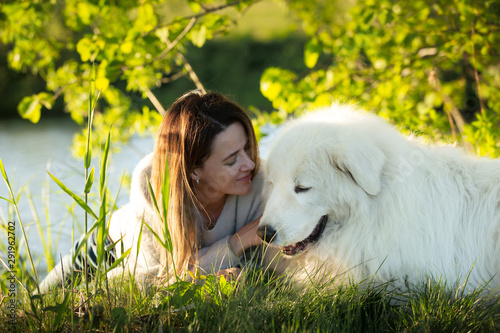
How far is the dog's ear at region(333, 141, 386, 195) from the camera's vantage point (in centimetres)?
225

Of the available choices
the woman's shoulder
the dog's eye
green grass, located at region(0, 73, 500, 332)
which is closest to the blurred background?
the woman's shoulder

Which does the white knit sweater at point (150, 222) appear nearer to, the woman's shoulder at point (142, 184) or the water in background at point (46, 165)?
the woman's shoulder at point (142, 184)

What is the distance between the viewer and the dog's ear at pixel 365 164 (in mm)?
2250

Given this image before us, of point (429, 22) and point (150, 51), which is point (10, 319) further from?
point (429, 22)

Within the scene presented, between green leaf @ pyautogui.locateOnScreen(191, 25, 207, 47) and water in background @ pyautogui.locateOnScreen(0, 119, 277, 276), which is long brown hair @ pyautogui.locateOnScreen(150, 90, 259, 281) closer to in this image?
green leaf @ pyautogui.locateOnScreen(191, 25, 207, 47)

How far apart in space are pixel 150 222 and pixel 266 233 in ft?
2.63

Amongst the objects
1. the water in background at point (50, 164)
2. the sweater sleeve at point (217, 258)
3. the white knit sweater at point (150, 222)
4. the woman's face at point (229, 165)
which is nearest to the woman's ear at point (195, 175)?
the woman's face at point (229, 165)

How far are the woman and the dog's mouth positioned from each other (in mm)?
197

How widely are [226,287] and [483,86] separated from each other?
3.81m

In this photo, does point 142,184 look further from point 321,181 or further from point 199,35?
point 199,35

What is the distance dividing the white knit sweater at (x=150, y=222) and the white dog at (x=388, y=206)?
494 millimetres

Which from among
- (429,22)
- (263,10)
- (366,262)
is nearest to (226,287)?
(366,262)

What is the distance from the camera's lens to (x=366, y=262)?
2.39 metres

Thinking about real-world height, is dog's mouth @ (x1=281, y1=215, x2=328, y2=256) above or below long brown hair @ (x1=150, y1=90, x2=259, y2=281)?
below
